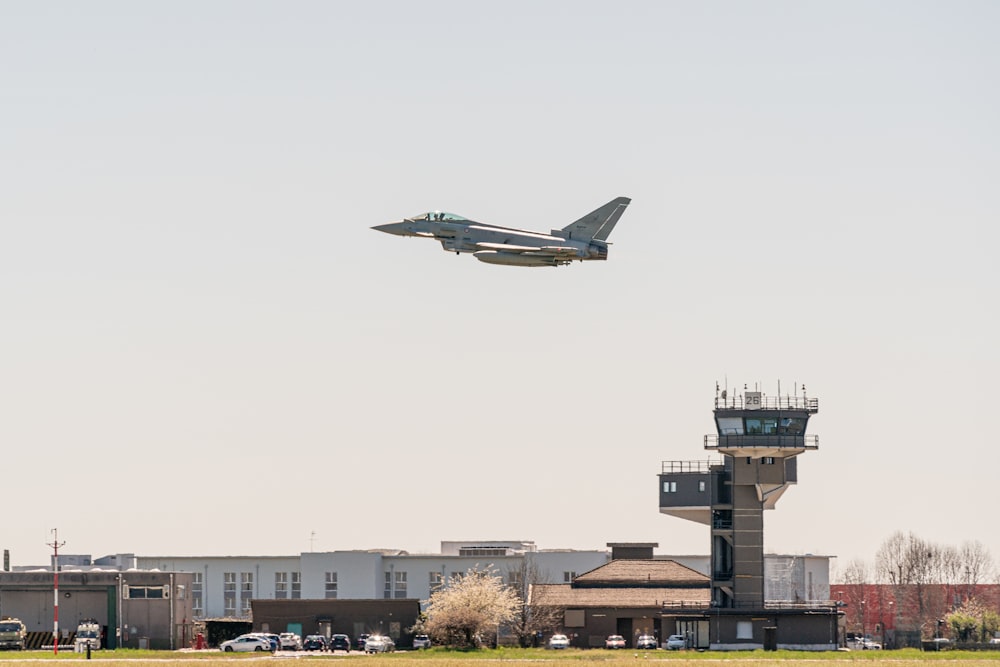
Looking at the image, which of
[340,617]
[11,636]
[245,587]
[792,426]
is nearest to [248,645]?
[11,636]

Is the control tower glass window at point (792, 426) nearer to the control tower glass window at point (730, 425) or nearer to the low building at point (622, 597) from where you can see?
the control tower glass window at point (730, 425)

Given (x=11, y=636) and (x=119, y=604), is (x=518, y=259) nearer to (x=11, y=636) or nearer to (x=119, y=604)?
(x=119, y=604)

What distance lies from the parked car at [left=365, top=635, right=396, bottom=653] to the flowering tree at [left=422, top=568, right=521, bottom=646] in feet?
13.6

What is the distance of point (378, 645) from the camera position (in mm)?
112188

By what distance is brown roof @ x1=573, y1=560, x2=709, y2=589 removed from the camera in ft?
458

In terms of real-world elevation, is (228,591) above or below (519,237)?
below

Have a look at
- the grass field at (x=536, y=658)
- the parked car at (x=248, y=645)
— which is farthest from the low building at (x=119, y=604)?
the grass field at (x=536, y=658)

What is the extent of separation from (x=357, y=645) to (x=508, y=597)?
12375mm

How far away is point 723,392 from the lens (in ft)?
411

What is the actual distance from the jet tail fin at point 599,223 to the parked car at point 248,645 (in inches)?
1544

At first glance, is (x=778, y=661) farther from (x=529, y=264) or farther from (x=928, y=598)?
(x=928, y=598)

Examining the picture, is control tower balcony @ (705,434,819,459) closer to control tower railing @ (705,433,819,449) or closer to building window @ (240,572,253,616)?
control tower railing @ (705,433,819,449)

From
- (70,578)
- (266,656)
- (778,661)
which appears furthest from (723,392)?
(70,578)

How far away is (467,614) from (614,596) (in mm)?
21004
